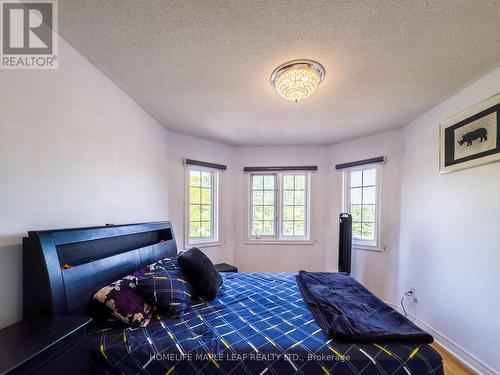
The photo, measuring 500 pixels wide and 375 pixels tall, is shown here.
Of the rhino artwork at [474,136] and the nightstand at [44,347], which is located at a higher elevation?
the rhino artwork at [474,136]

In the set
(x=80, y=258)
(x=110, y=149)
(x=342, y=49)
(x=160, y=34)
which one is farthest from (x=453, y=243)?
(x=110, y=149)

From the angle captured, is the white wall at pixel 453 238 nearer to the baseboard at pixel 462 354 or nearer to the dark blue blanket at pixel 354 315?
the baseboard at pixel 462 354

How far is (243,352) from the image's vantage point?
123cm

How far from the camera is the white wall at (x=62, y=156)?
3.80 feet

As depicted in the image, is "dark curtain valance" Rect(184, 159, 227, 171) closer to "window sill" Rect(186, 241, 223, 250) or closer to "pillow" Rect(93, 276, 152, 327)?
"window sill" Rect(186, 241, 223, 250)

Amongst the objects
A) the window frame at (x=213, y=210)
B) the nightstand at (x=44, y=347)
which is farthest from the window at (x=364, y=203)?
the nightstand at (x=44, y=347)

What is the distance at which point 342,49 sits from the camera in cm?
151

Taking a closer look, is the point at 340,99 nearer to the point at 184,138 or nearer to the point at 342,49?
the point at 342,49

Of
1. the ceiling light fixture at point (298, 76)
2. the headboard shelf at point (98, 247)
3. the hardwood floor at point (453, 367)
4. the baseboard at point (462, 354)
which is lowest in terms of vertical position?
the hardwood floor at point (453, 367)

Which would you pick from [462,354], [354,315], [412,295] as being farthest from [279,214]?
[462,354]

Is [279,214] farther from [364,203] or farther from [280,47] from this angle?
[280,47]

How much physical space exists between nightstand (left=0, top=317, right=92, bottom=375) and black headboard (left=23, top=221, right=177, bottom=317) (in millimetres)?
112

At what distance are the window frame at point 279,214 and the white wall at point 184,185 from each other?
0.98ft

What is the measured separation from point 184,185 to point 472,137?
10.8ft
